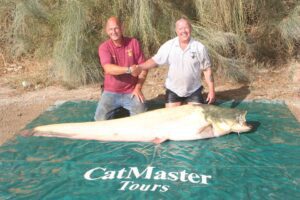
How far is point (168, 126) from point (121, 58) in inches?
49.2

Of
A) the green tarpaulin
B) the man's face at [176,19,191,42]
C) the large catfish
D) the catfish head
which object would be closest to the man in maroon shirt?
the man's face at [176,19,191,42]

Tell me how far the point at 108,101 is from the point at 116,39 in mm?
764

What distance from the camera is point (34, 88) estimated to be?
773 centimetres

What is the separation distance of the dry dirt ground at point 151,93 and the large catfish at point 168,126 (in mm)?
1402

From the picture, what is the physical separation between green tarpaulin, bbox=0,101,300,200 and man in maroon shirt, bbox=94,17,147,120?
915 mm

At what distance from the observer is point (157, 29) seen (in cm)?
786

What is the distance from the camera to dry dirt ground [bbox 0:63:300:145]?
20.9 feet

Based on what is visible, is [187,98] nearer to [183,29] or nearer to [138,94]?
[138,94]

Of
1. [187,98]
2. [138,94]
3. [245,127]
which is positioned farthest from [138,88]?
[245,127]

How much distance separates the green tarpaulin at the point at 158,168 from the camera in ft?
11.9

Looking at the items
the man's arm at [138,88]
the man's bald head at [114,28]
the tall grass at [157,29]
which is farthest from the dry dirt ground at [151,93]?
the man's bald head at [114,28]

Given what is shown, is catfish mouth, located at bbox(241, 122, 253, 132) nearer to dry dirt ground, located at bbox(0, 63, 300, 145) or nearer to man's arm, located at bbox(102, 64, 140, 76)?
dry dirt ground, located at bbox(0, 63, 300, 145)

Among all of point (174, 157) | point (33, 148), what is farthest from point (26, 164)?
point (174, 157)

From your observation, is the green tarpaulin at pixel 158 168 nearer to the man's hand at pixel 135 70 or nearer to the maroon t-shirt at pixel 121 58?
the man's hand at pixel 135 70
